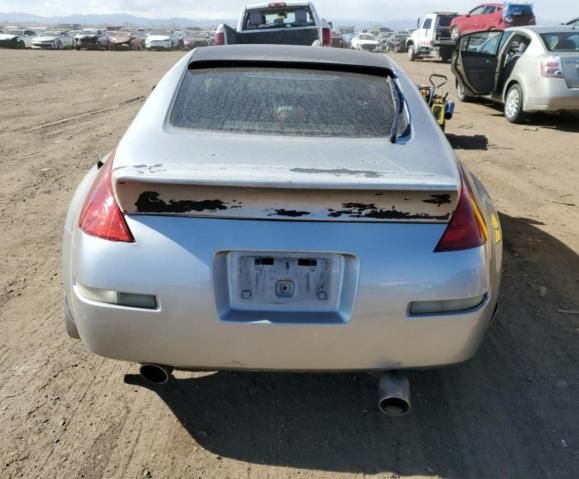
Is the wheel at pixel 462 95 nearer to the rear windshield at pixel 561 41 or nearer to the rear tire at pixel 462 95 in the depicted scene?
the rear tire at pixel 462 95

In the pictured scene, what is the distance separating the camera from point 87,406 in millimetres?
2672

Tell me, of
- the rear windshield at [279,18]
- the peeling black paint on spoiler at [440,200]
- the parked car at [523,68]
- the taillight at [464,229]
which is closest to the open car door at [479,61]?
the parked car at [523,68]

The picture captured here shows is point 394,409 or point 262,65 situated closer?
point 394,409

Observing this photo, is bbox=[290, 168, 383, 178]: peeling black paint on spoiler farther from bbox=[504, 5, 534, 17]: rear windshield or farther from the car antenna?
bbox=[504, 5, 534, 17]: rear windshield

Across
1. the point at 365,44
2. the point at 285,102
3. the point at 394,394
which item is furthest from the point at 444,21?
the point at 394,394

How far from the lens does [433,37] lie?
29.0 meters

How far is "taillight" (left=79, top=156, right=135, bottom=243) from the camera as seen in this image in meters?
2.10

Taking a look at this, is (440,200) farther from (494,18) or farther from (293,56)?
(494,18)

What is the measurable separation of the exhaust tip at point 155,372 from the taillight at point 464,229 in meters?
1.24

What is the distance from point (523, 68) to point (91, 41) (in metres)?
36.9

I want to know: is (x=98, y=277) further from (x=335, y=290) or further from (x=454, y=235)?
(x=454, y=235)

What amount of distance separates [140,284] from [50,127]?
27.6 ft

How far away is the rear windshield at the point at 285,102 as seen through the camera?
2.60 meters

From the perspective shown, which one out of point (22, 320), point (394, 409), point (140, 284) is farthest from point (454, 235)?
point (22, 320)
